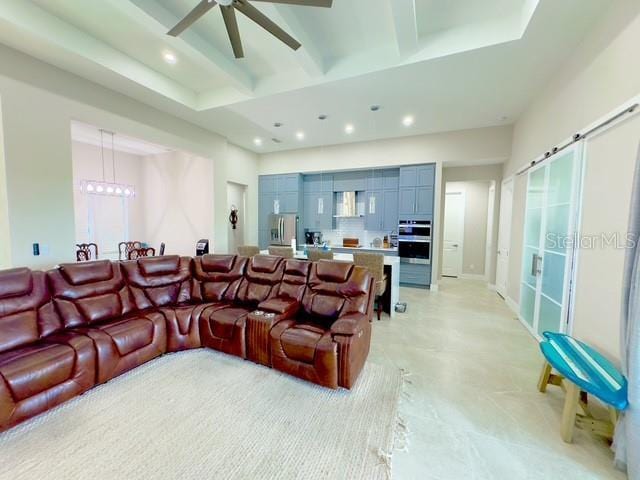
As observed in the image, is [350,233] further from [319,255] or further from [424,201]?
[319,255]

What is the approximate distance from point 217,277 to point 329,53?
3.27 metres

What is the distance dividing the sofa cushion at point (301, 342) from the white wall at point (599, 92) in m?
2.29

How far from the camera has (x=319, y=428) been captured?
6.06 ft

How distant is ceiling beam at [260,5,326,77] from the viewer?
2.52 m

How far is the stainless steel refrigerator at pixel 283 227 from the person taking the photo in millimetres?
6918

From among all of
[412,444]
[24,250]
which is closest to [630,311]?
[412,444]

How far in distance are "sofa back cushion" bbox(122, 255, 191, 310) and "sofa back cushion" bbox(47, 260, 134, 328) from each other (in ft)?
0.32

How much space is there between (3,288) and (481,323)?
528 centimetres

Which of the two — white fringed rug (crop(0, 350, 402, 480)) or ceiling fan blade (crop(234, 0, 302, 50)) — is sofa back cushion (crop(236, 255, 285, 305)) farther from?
ceiling fan blade (crop(234, 0, 302, 50))

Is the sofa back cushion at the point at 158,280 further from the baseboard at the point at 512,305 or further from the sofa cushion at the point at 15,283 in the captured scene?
the baseboard at the point at 512,305

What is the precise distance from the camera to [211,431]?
182 cm

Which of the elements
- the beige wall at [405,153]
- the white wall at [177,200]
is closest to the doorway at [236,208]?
the white wall at [177,200]

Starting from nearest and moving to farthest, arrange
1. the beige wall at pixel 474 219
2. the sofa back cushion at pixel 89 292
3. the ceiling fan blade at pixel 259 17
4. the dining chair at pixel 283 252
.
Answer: the ceiling fan blade at pixel 259 17 → the sofa back cushion at pixel 89 292 → the dining chair at pixel 283 252 → the beige wall at pixel 474 219

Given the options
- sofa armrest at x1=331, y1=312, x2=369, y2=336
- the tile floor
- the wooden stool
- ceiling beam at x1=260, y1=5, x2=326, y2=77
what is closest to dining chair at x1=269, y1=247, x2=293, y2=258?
the tile floor
